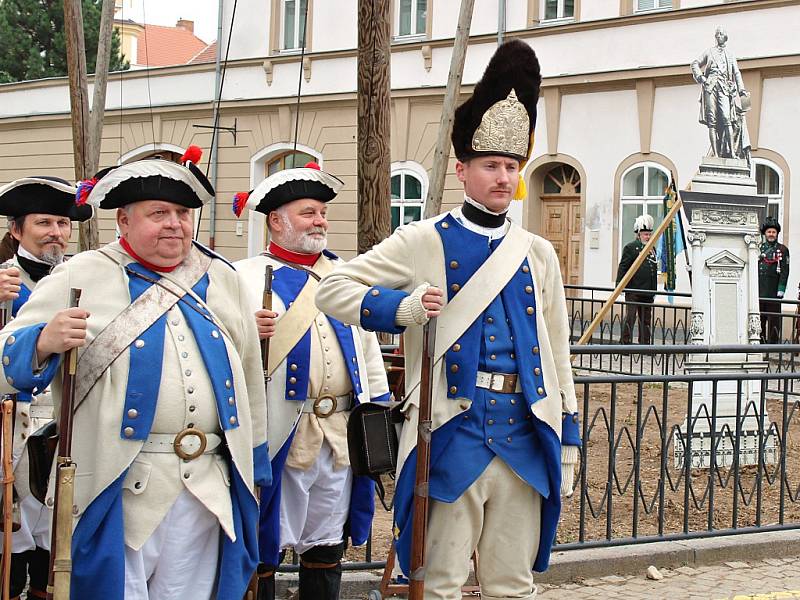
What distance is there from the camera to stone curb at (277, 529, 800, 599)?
611 centimetres

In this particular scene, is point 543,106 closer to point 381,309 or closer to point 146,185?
point 381,309

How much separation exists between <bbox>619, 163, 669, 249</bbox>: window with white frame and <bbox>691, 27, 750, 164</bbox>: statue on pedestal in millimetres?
10338

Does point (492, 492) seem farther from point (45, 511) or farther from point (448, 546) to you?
point (45, 511)

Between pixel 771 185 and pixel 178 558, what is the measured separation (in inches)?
703

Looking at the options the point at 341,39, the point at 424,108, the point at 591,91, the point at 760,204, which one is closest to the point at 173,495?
the point at 760,204

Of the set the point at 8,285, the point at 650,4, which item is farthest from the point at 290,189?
the point at 650,4

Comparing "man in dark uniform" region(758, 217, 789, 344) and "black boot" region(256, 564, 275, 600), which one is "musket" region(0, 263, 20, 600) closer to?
"black boot" region(256, 564, 275, 600)

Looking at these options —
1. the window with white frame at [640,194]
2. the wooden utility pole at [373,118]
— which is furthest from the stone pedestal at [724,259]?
the window with white frame at [640,194]

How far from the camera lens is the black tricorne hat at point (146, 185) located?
13.0 feet

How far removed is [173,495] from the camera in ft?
12.7

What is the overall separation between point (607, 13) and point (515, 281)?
19.2m

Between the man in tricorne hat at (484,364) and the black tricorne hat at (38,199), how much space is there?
→ 56.5 inches

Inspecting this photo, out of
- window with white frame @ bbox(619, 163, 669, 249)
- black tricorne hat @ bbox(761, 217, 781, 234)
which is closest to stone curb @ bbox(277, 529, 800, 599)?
black tricorne hat @ bbox(761, 217, 781, 234)

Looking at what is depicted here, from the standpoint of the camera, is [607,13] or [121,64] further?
[121,64]
